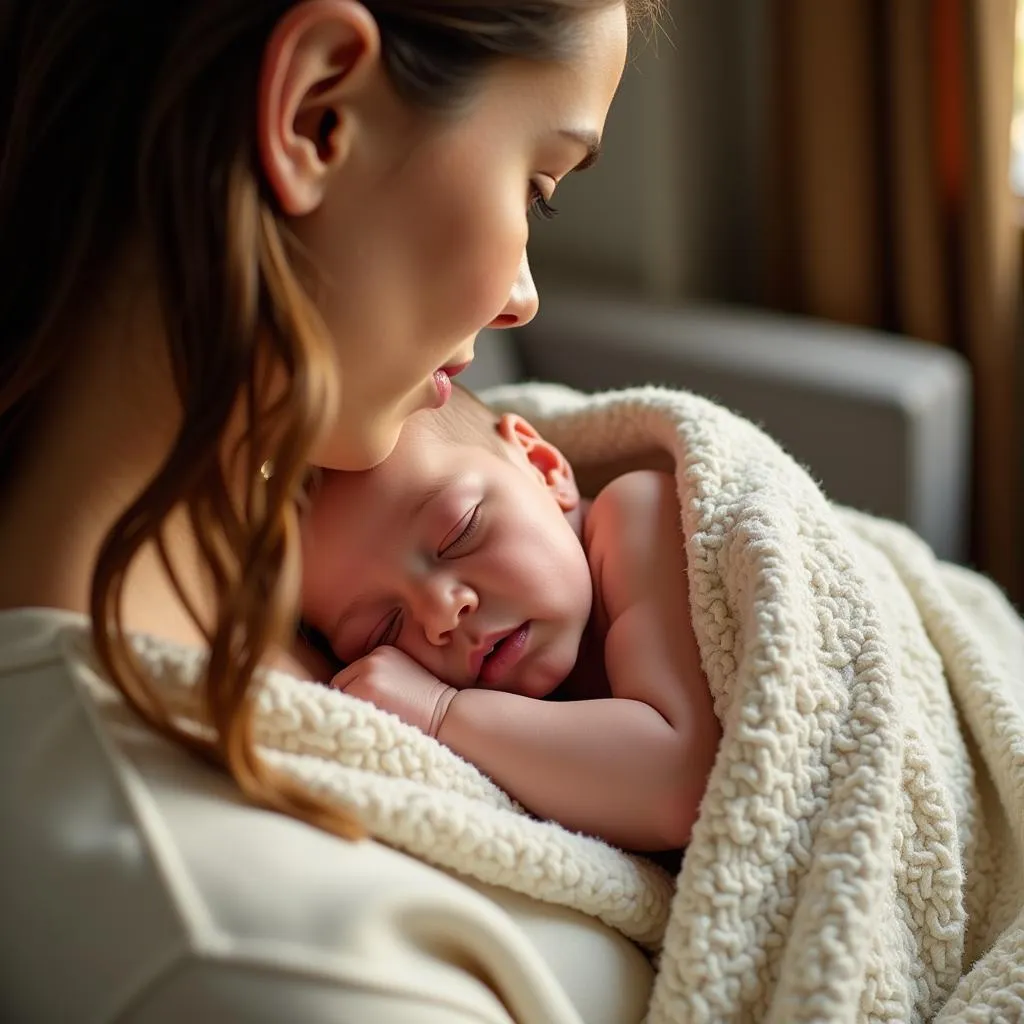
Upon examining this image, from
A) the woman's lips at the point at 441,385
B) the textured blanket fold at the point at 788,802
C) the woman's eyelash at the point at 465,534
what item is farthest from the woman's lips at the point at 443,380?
the textured blanket fold at the point at 788,802

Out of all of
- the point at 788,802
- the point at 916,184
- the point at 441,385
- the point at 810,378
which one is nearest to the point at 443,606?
the point at 441,385

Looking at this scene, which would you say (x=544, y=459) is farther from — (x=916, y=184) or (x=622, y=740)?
(x=916, y=184)

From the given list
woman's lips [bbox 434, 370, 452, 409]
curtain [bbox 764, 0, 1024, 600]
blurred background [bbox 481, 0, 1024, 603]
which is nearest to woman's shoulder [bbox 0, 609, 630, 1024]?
woman's lips [bbox 434, 370, 452, 409]

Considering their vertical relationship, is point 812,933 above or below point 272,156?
below

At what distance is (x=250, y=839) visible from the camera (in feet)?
2.29

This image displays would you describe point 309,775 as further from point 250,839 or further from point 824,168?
point 824,168

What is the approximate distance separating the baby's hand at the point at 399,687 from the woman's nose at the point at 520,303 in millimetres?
258

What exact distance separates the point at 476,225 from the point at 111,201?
213mm

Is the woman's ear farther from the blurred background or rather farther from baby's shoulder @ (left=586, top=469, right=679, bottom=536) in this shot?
the blurred background

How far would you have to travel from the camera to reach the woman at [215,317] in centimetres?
68

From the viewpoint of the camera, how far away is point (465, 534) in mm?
988

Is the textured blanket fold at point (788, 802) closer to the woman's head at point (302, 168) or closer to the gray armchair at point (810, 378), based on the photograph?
the woman's head at point (302, 168)

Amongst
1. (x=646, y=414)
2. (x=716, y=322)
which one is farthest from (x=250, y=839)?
(x=716, y=322)

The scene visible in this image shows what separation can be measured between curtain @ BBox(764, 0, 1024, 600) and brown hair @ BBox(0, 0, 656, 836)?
3.88 ft
